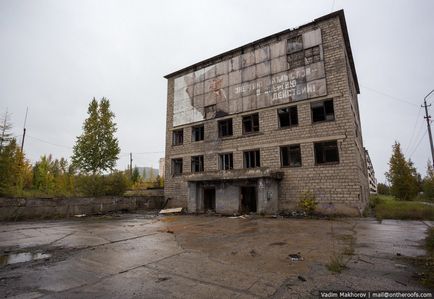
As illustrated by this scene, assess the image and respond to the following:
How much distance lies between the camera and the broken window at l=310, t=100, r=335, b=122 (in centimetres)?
1495

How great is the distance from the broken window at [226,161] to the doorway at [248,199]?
106 inches

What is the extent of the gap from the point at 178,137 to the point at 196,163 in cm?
362

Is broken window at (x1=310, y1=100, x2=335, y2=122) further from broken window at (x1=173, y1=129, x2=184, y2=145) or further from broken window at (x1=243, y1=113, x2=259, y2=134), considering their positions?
broken window at (x1=173, y1=129, x2=184, y2=145)

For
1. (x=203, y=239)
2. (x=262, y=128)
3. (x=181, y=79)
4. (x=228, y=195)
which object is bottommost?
(x=203, y=239)

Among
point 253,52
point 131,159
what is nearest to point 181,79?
point 253,52

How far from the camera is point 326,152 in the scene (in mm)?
14602

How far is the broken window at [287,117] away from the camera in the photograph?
16.2m

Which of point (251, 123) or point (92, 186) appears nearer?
point (251, 123)

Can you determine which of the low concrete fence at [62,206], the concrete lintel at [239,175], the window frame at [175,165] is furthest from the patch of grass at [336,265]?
the window frame at [175,165]

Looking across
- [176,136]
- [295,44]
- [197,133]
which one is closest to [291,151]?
[295,44]

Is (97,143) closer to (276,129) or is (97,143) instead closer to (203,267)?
(276,129)

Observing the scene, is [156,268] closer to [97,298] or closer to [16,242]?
[97,298]

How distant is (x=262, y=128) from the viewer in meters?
17.1

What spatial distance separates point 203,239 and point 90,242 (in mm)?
3379
